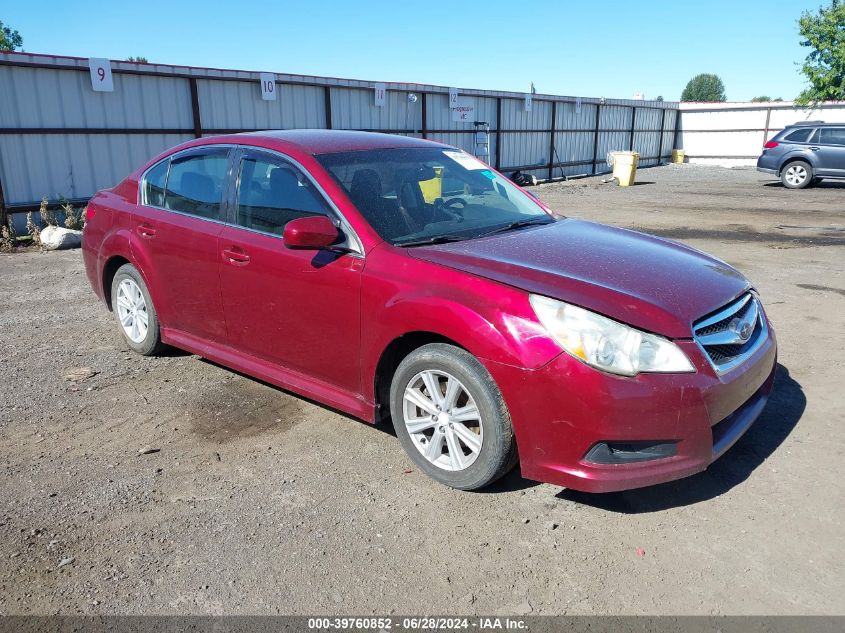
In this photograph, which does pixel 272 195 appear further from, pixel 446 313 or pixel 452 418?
pixel 452 418

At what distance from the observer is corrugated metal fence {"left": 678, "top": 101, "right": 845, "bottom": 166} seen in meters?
32.9

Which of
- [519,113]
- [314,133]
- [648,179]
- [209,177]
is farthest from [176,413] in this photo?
[648,179]

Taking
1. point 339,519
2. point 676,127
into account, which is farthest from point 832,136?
point 339,519

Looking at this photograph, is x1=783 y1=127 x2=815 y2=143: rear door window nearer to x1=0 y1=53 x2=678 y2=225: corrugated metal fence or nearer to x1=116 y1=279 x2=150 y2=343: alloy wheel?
x1=0 y1=53 x2=678 y2=225: corrugated metal fence

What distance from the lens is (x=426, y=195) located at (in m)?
4.02

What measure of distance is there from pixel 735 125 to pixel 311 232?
3616 cm

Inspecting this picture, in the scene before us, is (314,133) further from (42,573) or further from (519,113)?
(519,113)

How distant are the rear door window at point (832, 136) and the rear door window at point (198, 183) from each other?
20213 millimetres

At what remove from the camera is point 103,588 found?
2666mm

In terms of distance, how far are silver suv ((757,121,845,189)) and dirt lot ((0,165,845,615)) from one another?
17856 millimetres

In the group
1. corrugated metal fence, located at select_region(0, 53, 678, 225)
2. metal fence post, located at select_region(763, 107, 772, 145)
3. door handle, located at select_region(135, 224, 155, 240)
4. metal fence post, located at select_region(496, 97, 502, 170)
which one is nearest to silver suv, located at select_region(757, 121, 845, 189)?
metal fence post, located at select_region(496, 97, 502, 170)

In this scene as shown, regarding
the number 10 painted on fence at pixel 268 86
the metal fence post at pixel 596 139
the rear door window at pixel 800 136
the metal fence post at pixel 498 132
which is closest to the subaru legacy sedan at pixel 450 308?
the number 10 painted on fence at pixel 268 86

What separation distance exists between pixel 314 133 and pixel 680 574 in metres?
3.37

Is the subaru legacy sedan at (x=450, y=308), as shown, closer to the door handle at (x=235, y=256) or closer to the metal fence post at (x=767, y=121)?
the door handle at (x=235, y=256)
